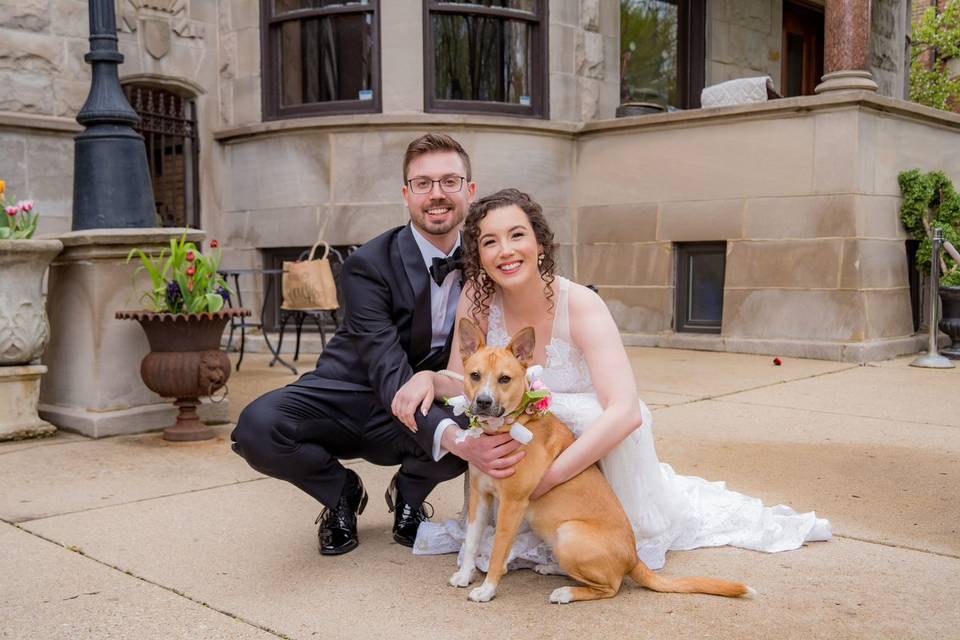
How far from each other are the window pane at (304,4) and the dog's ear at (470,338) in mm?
7780

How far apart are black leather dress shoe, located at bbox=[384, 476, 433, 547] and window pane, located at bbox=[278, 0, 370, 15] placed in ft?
24.2

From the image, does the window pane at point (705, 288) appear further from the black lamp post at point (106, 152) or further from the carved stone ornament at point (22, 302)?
the carved stone ornament at point (22, 302)

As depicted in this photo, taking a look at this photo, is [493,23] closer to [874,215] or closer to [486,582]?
[874,215]

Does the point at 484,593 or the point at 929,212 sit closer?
the point at 484,593

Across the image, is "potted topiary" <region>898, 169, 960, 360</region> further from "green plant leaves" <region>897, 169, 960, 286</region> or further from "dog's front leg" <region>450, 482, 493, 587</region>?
"dog's front leg" <region>450, 482, 493, 587</region>

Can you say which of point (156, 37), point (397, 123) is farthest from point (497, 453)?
point (156, 37)

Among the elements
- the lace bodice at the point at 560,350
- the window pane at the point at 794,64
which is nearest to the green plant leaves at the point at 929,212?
the window pane at the point at 794,64

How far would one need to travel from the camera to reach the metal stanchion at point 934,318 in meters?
8.61

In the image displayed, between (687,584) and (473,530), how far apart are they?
739 millimetres

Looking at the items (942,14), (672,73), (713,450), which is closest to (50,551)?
(713,450)

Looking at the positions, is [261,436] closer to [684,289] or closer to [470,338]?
[470,338]

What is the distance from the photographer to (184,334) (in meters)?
5.80

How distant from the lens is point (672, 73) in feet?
41.6

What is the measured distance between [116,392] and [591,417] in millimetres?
3696
